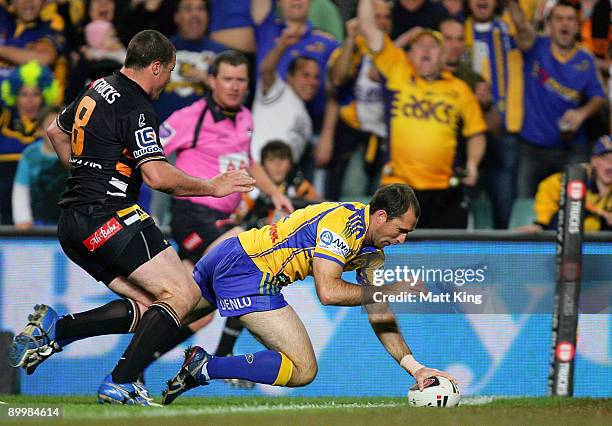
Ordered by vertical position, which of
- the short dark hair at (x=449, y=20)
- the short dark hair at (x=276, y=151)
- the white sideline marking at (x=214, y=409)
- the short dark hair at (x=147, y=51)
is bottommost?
the white sideline marking at (x=214, y=409)

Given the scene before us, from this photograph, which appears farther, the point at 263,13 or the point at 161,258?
the point at 263,13

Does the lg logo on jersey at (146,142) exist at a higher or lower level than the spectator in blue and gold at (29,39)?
lower

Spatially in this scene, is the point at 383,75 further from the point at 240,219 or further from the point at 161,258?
the point at 161,258

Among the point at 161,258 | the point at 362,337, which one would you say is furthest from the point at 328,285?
the point at 362,337

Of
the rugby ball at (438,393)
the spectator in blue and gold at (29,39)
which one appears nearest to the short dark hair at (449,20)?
the spectator in blue and gold at (29,39)

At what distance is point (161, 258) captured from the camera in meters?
6.98

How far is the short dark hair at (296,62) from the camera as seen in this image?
10.5 metres

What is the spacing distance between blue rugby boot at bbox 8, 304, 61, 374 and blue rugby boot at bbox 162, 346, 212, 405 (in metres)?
0.80

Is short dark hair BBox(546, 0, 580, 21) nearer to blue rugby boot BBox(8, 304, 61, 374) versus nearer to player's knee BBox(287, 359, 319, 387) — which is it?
player's knee BBox(287, 359, 319, 387)

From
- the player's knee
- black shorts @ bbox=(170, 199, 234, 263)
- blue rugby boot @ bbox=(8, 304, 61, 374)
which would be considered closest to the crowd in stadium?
black shorts @ bbox=(170, 199, 234, 263)

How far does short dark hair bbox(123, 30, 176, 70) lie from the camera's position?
695cm

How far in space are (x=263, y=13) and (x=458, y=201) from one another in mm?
2450

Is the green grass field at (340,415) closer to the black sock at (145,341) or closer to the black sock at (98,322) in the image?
the black sock at (145,341)

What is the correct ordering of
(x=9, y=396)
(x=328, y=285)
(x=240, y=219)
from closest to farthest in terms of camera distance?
(x=328, y=285) < (x=9, y=396) < (x=240, y=219)
